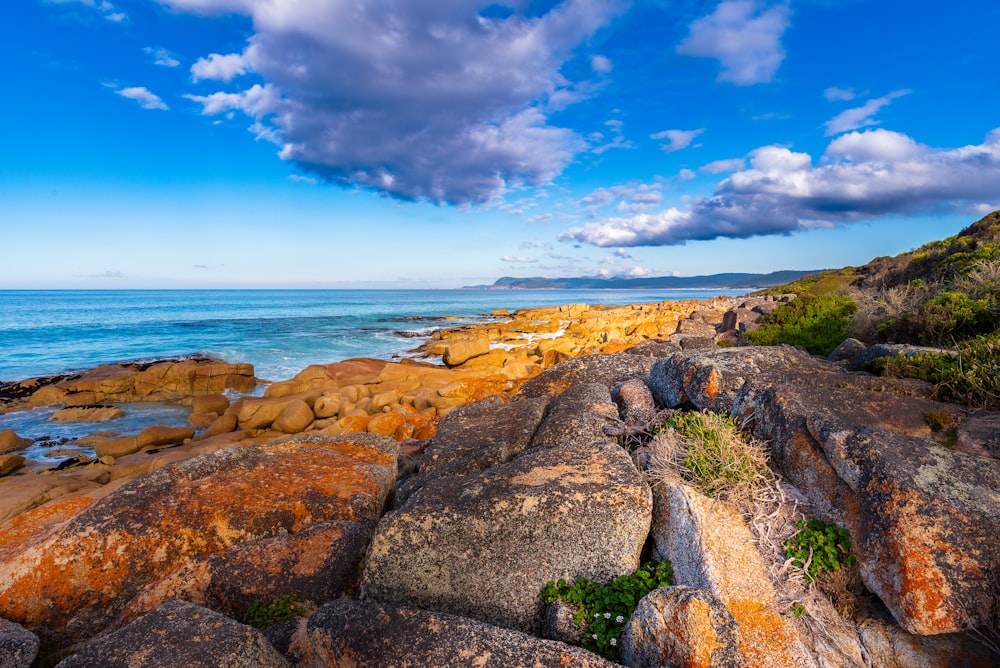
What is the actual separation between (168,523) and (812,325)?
14.5 m

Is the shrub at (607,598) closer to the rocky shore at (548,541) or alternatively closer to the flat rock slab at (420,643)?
the rocky shore at (548,541)

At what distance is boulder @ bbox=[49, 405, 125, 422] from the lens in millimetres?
19250

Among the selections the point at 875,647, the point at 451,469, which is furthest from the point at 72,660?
the point at 875,647

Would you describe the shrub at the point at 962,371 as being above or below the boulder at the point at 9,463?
above

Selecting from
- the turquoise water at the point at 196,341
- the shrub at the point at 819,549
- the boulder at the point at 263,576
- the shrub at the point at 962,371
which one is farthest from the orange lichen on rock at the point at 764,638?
the turquoise water at the point at 196,341

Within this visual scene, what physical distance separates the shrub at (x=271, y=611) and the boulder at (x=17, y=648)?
5.24ft

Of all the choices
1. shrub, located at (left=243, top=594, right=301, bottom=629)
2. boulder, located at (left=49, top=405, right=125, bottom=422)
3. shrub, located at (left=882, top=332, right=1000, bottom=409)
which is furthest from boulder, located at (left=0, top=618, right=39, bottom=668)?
boulder, located at (left=49, top=405, right=125, bottom=422)

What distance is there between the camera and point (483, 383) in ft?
60.2

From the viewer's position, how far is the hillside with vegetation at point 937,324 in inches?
213

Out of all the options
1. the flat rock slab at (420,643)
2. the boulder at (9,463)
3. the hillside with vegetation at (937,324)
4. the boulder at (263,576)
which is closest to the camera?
the flat rock slab at (420,643)

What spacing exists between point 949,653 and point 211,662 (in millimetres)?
5367

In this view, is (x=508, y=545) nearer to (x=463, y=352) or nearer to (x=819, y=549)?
(x=819, y=549)

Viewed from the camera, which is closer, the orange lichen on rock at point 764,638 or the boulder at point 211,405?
the orange lichen on rock at point 764,638

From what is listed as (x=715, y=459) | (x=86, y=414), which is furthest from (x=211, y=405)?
(x=715, y=459)
